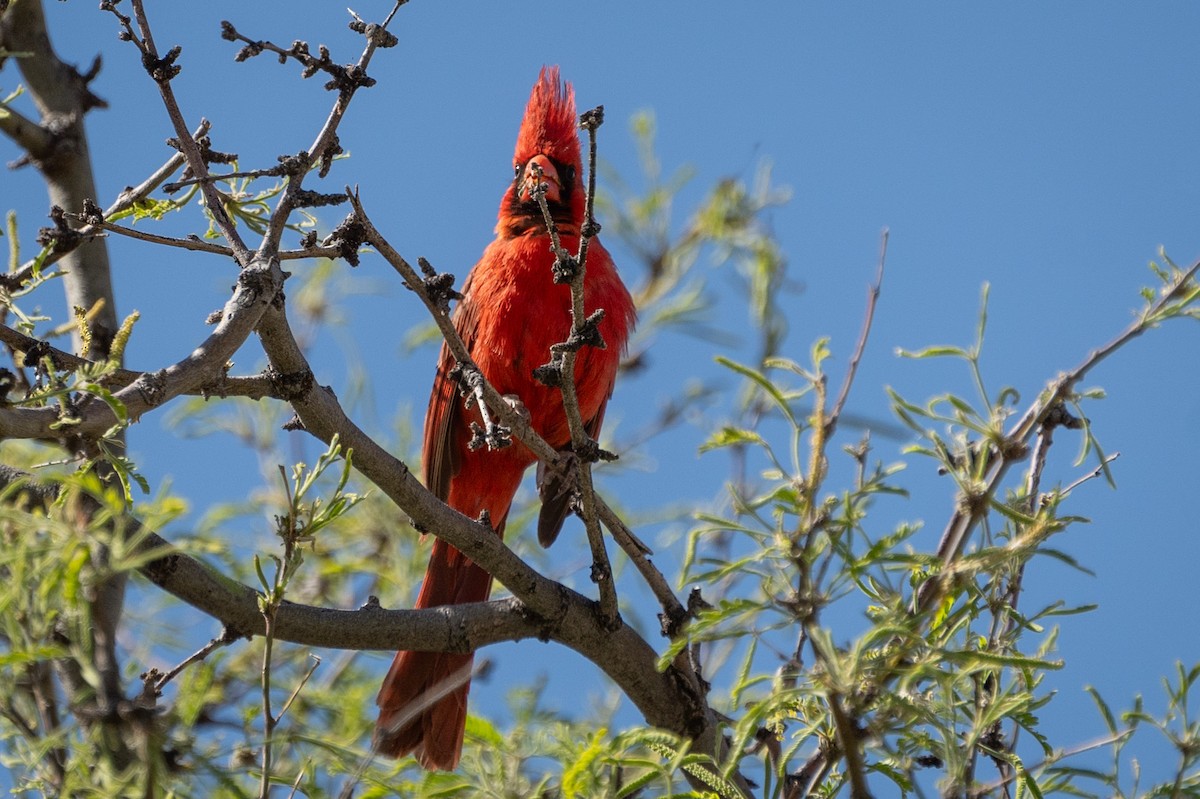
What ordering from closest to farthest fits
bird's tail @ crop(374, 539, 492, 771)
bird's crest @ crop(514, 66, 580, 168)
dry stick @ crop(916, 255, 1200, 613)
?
dry stick @ crop(916, 255, 1200, 613), bird's tail @ crop(374, 539, 492, 771), bird's crest @ crop(514, 66, 580, 168)

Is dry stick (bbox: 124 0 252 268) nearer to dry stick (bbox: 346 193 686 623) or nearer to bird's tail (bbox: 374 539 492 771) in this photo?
dry stick (bbox: 346 193 686 623)

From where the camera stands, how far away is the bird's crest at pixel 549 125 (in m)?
4.21

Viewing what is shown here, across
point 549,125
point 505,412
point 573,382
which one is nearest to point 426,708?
point 505,412

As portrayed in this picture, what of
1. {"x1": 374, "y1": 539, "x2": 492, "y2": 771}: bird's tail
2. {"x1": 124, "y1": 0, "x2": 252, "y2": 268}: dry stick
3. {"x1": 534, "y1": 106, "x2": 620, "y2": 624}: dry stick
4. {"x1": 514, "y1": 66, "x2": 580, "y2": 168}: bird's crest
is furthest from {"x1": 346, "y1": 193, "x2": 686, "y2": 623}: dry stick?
{"x1": 514, "y1": 66, "x2": 580, "y2": 168}: bird's crest

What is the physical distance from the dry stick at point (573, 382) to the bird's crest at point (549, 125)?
1602mm

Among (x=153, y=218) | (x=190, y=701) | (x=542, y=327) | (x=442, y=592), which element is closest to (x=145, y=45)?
(x=153, y=218)

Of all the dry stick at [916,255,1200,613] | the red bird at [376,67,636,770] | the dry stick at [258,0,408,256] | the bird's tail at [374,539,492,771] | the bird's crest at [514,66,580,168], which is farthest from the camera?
the bird's crest at [514,66,580,168]

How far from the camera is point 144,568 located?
2.21 meters

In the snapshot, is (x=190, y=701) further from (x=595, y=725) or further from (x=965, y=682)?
(x=595, y=725)

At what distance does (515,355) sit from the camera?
3725 millimetres

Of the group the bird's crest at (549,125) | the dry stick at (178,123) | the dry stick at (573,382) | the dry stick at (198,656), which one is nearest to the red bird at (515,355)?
the bird's crest at (549,125)

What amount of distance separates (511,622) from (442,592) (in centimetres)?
100

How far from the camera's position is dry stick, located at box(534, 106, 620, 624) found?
6.91ft

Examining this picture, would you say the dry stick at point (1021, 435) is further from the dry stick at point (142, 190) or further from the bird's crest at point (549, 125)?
the bird's crest at point (549, 125)
